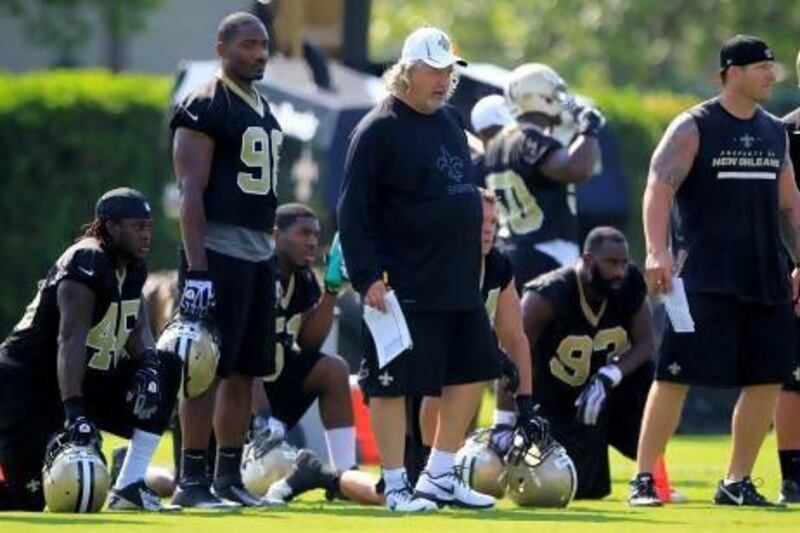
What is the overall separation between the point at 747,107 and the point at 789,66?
1359 inches

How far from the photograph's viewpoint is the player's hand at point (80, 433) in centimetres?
1240

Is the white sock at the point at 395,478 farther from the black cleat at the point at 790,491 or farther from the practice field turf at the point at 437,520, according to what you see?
the black cleat at the point at 790,491

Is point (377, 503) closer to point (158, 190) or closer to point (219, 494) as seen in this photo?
point (219, 494)

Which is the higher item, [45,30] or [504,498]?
[45,30]

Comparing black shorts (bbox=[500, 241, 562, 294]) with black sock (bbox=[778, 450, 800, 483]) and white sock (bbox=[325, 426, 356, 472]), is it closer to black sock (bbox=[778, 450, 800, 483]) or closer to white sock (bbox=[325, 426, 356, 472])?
white sock (bbox=[325, 426, 356, 472])

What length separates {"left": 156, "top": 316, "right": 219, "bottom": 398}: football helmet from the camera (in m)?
12.7

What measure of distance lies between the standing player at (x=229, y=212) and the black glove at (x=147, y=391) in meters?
0.29

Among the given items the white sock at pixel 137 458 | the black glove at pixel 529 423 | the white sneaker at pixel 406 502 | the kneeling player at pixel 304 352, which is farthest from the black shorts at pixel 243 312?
the kneeling player at pixel 304 352

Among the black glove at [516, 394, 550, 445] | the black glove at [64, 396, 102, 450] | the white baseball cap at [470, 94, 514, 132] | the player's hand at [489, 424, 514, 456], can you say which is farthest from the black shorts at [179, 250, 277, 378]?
the white baseball cap at [470, 94, 514, 132]

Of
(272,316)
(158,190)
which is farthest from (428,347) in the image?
(158,190)

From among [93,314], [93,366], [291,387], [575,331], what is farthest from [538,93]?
[93,314]

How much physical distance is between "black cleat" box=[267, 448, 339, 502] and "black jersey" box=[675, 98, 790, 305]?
6.61 feet

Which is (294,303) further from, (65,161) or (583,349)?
(65,161)

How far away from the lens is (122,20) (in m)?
39.2
